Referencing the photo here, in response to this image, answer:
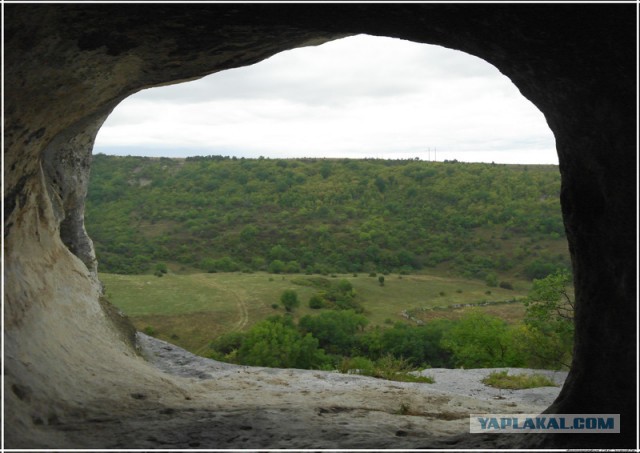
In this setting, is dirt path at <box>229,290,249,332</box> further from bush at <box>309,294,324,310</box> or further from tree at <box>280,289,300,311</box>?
bush at <box>309,294,324,310</box>

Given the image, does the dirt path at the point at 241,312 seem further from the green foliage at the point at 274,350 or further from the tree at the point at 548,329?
the tree at the point at 548,329

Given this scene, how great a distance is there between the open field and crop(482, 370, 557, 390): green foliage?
77.1 feet

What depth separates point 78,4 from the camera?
4.75 metres

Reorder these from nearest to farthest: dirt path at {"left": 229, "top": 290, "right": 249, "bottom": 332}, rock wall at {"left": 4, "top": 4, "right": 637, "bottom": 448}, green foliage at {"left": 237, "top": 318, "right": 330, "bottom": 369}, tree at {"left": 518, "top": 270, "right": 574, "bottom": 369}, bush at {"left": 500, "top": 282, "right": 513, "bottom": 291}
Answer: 1. rock wall at {"left": 4, "top": 4, "right": 637, "bottom": 448}
2. tree at {"left": 518, "top": 270, "right": 574, "bottom": 369}
3. green foliage at {"left": 237, "top": 318, "right": 330, "bottom": 369}
4. dirt path at {"left": 229, "top": 290, "right": 249, "bottom": 332}
5. bush at {"left": 500, "top": 282, "right": 513, "bottom": 291}

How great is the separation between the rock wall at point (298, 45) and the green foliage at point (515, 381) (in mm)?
5995

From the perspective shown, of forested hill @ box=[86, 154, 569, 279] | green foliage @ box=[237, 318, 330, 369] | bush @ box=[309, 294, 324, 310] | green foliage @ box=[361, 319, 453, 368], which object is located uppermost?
forested hill @ box=[86, 154, 569, 279]

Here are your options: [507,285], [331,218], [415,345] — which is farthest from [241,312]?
[331,218]

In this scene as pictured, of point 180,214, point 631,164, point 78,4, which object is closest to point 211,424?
point 78,4

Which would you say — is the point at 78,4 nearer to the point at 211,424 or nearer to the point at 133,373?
the point at 211,424

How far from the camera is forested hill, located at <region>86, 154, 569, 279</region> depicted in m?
55.5

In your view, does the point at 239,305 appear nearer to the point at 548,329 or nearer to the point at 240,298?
the point at 240,298

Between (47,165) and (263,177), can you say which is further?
(263,177)

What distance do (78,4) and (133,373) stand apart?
5356 millimetres

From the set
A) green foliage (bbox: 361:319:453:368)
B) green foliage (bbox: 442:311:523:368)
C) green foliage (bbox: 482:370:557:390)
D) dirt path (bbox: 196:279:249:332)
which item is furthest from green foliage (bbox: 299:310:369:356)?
green foliage (bbox: 482:370:557:390)
